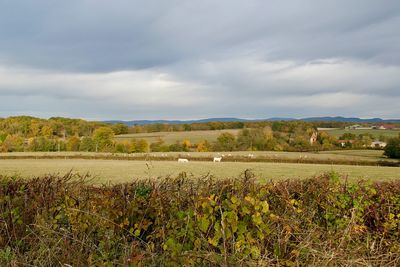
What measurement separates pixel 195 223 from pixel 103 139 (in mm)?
91820

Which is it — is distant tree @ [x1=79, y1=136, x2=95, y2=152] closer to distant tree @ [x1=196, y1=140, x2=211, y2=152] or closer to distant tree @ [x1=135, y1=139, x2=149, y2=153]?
distant tree @ [x1=135, y1=139, x2=149, y2=153]

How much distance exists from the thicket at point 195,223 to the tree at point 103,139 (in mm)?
84238

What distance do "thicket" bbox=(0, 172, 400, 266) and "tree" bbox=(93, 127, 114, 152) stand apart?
8424 centimetres

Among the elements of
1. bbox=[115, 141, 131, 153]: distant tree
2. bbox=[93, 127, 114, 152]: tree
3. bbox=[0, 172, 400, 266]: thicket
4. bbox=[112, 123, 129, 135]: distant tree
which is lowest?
bbox=[115, 141, 131, 153]: distant tree

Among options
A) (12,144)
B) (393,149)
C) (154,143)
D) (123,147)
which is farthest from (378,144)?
(12,144)

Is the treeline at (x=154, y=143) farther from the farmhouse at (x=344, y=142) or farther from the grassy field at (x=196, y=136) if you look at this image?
the grassy field at (x=196, y=136)

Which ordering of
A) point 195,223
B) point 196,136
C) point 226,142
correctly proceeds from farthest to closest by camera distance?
point 196,136 → point 226,142 → point 195,223

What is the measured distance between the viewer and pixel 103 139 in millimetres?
92000

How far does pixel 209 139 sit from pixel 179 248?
98.6m

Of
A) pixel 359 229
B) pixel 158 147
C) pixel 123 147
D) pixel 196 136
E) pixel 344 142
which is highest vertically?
pixel 359 229

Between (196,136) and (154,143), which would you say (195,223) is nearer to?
(154,143)

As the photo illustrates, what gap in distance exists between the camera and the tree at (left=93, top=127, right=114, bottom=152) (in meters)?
88.1

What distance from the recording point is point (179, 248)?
10.4 feet

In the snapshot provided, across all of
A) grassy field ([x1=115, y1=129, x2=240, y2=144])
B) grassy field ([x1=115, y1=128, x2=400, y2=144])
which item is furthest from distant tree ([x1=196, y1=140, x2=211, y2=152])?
grassy field ([x1=115, y1=128, x2=400, y2=144])
